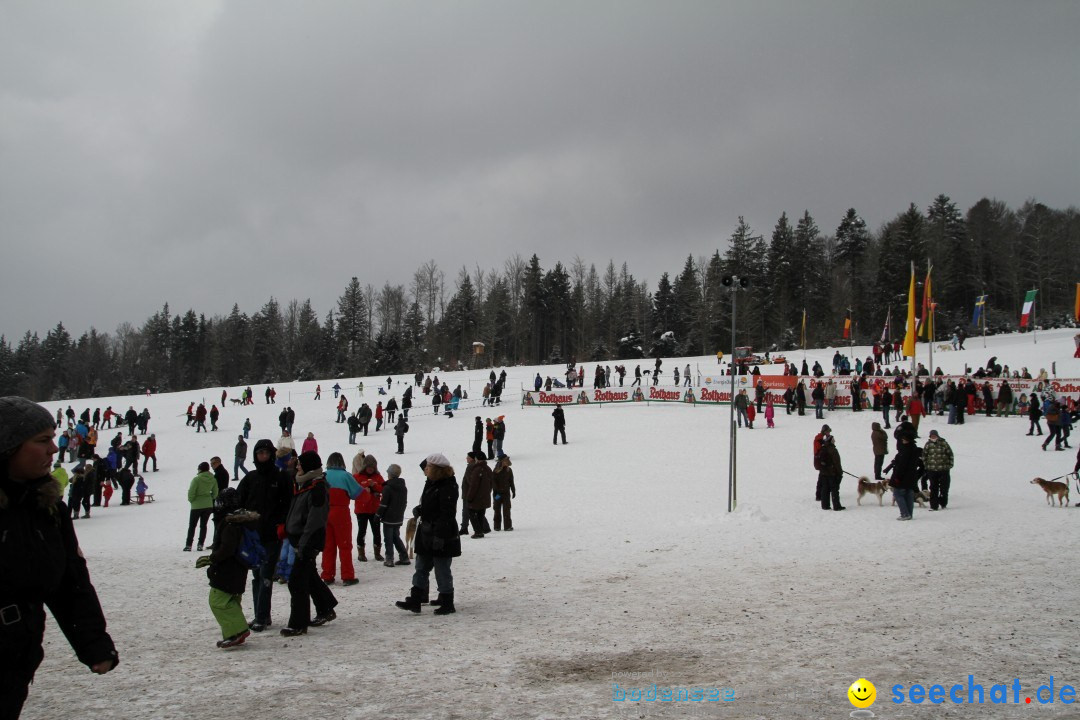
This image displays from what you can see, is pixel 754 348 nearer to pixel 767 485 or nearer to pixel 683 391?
pixel 683 391

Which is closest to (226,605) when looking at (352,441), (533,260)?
(352,441)

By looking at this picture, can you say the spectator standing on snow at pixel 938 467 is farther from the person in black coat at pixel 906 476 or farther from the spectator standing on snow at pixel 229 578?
the spectator standing on snow at pixel 229 578

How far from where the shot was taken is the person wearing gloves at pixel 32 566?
9.00 ft

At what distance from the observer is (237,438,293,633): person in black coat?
6.56m

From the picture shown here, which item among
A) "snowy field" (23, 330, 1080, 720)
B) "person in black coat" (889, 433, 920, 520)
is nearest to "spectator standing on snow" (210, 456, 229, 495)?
"snowy field" (23, 330, 1080, 720)

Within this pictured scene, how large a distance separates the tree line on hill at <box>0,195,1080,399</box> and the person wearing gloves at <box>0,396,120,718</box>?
67.8 meters

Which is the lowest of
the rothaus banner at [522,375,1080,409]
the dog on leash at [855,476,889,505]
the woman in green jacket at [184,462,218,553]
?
the dog on leash at [855,476,889,505]

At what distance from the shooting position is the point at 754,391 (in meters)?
32.9

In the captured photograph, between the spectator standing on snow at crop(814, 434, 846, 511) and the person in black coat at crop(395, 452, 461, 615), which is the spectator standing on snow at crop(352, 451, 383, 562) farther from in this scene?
the spectator standing on snow at crop(814, 434, 846, 511)

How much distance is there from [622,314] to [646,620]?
82555mm

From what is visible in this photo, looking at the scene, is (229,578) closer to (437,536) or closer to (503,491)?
(437,536)

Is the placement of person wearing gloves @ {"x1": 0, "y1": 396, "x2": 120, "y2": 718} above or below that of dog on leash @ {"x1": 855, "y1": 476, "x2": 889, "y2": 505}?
above

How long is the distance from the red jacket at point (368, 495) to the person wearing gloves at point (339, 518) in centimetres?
146

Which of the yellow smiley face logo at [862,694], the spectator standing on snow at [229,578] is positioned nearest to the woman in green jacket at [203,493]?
the spectator standing on snow at [229,578]
